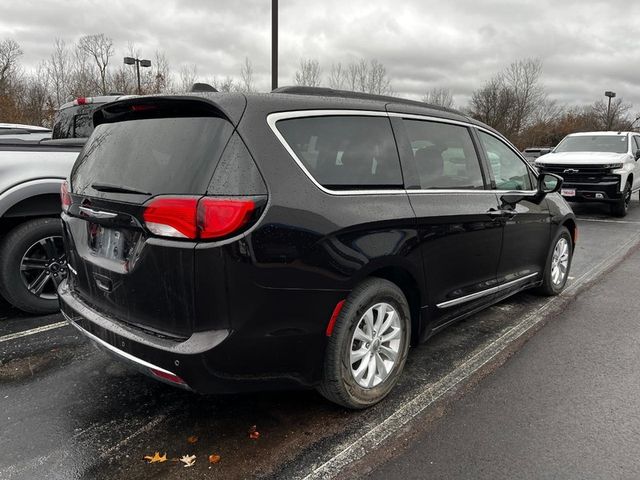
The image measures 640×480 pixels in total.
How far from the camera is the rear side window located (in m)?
2.52

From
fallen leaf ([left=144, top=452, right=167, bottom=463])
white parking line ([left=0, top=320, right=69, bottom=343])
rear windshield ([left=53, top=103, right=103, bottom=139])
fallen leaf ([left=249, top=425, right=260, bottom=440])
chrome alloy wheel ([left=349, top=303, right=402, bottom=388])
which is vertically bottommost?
fallen leaf ([left=144, top=452, right=167, bottom=463])

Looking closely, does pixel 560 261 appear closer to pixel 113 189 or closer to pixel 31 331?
pixel 113 189

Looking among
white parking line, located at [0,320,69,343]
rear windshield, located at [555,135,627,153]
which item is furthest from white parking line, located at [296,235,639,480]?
rear windshield, located at [555,135,627,153]

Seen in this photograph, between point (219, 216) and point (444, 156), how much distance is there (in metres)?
1.93

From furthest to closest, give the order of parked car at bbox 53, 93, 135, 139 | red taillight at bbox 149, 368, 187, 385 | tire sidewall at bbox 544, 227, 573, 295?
1. parked car at bbox 53, 93, 135, 139
2. tire sidewall at bbox 544, 227, 573, 295
3. red taillight at bbox 149, 368, 187, 385

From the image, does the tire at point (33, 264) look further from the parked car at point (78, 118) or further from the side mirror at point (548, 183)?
the side mirror at point (548, 183)

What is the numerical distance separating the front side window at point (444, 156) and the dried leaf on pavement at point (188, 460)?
2.03 meters

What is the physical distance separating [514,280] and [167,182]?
309cm

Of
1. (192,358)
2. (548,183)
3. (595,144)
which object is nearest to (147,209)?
(192,358)

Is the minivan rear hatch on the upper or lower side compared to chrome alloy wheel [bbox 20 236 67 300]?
upper

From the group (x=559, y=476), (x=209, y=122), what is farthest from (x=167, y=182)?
(x=559, y=476)

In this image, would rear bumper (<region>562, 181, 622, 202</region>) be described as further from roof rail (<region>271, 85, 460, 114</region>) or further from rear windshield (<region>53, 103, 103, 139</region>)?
rear windshield (<region>53, 103, 103, 139</region>)

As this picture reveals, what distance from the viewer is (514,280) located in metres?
4.20

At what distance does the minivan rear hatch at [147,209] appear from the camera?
2209mm
